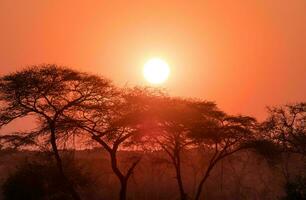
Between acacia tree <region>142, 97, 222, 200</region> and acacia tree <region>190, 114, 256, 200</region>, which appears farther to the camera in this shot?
acacia tree <region>190, 114, 256, 200</region>

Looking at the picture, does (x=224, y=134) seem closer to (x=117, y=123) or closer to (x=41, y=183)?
(x=117, y=123)

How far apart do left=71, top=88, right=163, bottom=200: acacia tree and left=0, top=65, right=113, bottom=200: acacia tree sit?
901 mm

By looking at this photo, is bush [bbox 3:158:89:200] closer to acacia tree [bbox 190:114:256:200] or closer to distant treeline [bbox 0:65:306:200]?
distant treeline [bbox 0:65:306:200]

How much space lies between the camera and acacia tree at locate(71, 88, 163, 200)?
37438 millimetres

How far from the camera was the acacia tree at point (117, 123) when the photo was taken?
3744 cm

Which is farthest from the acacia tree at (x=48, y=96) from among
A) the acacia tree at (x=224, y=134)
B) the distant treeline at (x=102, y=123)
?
the acacia tree at (x=224, y=134)

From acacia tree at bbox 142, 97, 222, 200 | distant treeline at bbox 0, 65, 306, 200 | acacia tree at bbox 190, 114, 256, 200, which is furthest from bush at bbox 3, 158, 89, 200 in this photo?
acacia tree at bbox 190, 114, 256, 200

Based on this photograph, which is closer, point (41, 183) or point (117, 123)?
point (117, 123)

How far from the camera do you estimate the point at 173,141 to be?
41.3 meters

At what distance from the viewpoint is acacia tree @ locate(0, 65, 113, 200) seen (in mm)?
36375

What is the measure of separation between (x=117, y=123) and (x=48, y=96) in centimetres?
420

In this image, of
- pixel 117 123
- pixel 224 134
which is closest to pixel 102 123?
pixel 117 123

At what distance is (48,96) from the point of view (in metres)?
37.2

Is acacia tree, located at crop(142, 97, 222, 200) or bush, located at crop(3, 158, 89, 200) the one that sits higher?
acacia tree, located at crop(142, 97, 222, 200)
